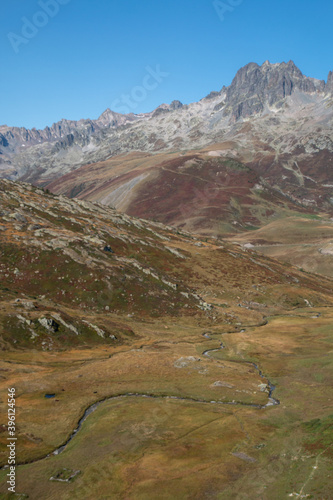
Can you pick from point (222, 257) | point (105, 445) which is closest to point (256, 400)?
point (105, 445)

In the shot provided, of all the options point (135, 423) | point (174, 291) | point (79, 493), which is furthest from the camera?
point (174, 291)

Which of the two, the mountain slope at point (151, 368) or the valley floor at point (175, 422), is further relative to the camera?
the mountain slope at point (151, 368)

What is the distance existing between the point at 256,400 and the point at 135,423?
18969 millimetres

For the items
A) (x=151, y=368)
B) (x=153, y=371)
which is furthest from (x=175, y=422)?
(x=151, y=368)

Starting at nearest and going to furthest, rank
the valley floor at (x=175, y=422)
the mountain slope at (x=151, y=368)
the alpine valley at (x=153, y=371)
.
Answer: the valley floor at (x=175, y=422)
the alpine valley at (x=153, y=371)
the mountain slope at (x=151, y=368)

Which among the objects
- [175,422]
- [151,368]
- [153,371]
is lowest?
[175,422]

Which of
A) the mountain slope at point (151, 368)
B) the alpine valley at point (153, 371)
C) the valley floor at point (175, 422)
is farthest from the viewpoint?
the mountain slope at point (151, 368)

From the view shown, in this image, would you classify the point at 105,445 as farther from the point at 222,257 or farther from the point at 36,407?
the point at 222,257

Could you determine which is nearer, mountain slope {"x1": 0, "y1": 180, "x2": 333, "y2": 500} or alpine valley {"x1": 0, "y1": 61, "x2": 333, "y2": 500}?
alpine valley {"x1": 0, "y1": 61, "x2": 333, "y2": 500}

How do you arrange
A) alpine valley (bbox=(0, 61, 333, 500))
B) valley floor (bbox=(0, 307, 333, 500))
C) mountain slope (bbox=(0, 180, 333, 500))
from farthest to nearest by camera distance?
mountain slope (bbox=(0, 180, 333, 500)) → alpine valley (bbox=(0, 61, 333, 500)) → valley floor (bbox=(0, 307, 333, 500))

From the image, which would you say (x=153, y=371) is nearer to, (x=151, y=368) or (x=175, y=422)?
(x=151, y=368)

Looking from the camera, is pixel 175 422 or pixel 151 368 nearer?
pixel 175 422

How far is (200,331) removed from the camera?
98375 millimetres

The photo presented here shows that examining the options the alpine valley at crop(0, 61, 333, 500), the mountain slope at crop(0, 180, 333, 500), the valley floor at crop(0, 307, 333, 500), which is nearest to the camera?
the valley floor at crop(0, 307, 333, 500)
